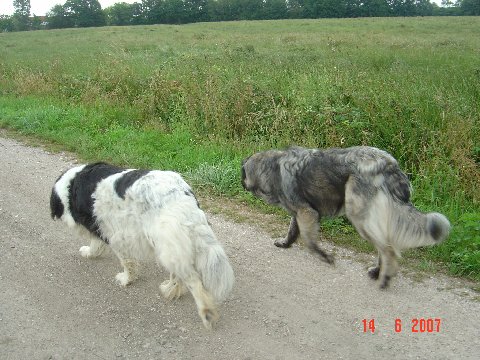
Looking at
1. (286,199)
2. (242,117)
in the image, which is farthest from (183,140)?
(286,199)

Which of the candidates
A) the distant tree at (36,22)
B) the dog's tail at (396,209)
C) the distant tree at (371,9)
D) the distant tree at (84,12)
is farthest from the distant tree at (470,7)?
the distant tree at (36,22)

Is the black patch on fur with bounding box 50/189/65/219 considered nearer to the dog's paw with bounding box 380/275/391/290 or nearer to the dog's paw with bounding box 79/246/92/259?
the dog's paw with bounding box 79/246/92/259

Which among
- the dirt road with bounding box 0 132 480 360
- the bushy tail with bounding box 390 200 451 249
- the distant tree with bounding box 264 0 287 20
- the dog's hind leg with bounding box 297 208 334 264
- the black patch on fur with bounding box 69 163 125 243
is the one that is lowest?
the dirt road with bounding box 0 132 480 360

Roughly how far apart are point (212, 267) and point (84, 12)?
7912cm

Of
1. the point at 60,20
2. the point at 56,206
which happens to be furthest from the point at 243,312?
the point at 60,20

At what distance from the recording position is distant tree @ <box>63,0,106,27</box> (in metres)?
71.4

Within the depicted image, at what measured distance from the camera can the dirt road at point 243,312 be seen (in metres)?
3.39

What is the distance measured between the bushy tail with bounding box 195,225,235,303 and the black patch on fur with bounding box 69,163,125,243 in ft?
4.09

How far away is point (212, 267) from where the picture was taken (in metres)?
3.54

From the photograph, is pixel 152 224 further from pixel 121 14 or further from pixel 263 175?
pixel 121 14

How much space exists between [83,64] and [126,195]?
473 inches

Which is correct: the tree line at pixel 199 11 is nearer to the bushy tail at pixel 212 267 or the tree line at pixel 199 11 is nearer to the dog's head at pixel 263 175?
the dog's head at pixel 263 175
